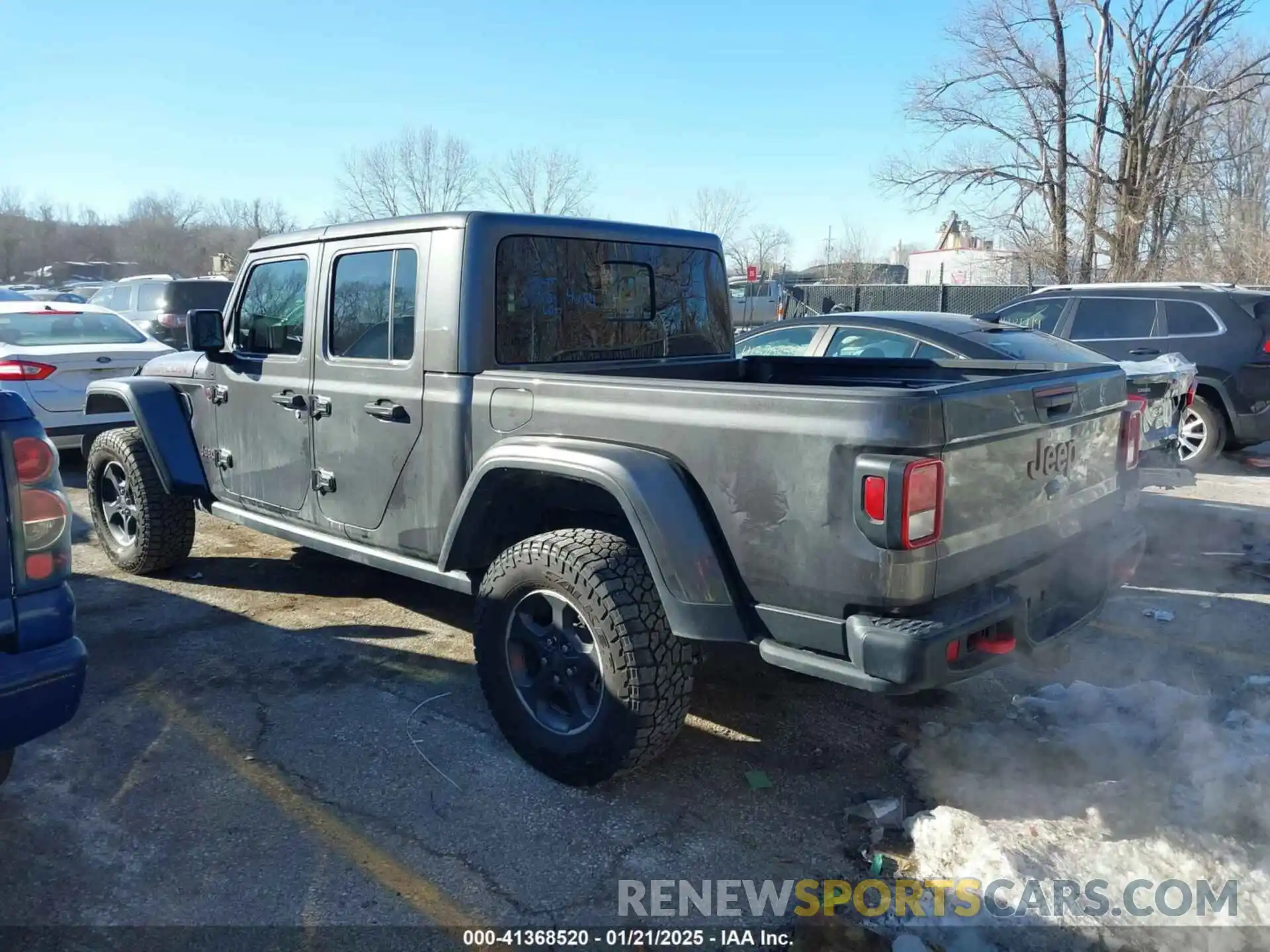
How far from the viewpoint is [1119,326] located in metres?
9.70

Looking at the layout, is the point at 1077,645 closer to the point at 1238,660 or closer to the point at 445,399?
the point at 1238,660

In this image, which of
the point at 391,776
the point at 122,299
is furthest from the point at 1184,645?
the point at 122,299

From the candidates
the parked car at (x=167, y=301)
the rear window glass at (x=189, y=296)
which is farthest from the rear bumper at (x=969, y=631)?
the rear window glass at (x=189, y=296)

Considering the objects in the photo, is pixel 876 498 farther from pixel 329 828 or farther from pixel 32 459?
pixel 32 459

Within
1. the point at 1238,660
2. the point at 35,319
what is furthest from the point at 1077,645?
the point at 35,319

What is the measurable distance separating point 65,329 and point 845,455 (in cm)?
872

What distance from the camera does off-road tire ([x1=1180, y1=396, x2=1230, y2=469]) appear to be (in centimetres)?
928

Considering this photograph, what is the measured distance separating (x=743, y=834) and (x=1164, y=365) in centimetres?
562

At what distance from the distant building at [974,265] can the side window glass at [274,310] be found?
66.3 feet

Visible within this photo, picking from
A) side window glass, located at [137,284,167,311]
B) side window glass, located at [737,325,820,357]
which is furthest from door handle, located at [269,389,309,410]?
side window glass, located at [137,284,167,311]

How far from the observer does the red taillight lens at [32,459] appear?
2670 millimetres

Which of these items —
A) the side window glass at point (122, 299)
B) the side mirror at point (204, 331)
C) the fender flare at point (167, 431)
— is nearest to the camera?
the side mirror at point (204, 331)

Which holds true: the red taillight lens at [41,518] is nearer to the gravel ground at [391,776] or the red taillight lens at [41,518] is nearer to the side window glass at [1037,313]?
the gravel ground at [391,776]

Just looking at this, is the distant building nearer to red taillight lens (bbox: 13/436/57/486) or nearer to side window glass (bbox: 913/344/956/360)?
side window glass (bbox: 913/344/956/360)
